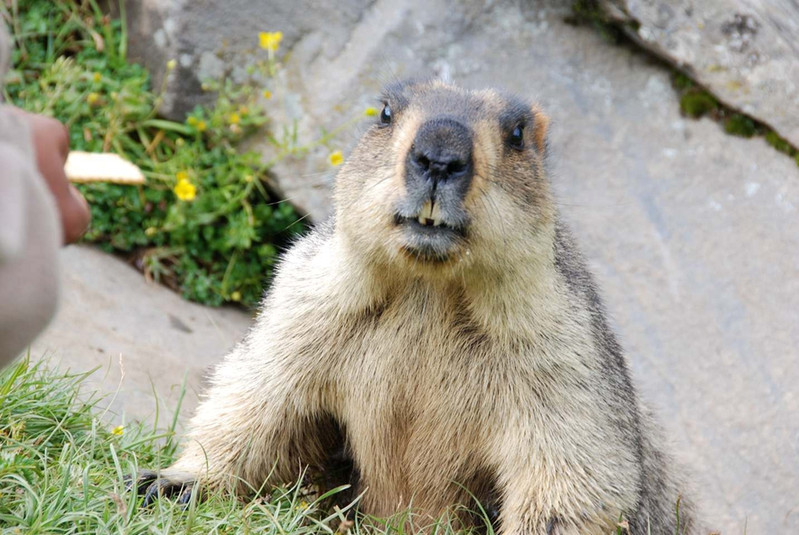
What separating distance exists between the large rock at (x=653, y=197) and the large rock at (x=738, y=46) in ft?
1.16

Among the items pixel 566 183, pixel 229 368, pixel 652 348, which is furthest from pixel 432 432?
pixel 566 183

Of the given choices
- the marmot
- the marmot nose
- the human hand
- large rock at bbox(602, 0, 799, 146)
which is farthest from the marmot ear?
large rock at bbox(602, 0, 799, 146)

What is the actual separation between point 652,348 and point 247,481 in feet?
13.1

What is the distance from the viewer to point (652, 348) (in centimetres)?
800

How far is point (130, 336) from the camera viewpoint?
289 inches

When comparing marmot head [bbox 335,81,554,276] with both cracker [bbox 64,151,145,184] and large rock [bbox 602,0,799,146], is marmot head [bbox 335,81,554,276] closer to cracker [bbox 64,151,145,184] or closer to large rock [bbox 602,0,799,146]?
cracker [bbox 64,151,145,184]

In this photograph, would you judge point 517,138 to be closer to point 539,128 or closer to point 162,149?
point 539,128

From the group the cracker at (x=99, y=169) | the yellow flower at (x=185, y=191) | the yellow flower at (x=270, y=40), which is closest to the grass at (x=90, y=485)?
the cracker at (x=99, y=169)

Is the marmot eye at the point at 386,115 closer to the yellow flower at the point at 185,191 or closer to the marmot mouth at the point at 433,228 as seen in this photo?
the marmot mouth at the point at 433,228

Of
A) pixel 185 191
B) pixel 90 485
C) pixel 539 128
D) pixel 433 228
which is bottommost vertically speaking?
pixel 90 485

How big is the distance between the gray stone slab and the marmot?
115 cm

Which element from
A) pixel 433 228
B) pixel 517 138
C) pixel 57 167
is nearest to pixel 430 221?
pixel 433 228

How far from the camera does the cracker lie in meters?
5.42

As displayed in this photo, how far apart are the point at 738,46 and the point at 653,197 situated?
1.45 meters
